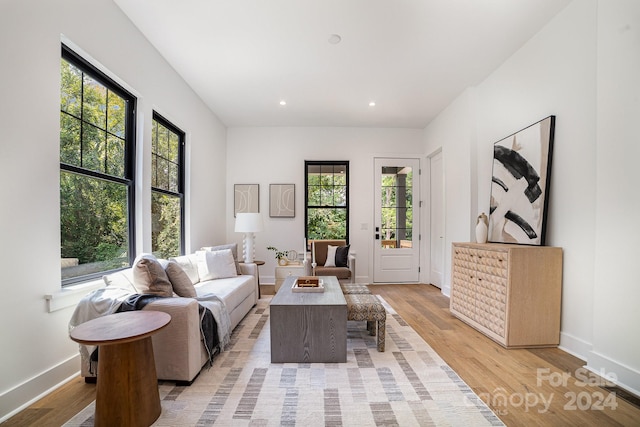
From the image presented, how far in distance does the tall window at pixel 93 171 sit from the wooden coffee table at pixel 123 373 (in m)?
0.97

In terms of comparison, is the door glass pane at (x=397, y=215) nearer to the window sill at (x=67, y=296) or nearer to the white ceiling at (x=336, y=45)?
the white ceiling at (x=336, y=45)

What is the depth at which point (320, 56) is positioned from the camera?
3.26 metres

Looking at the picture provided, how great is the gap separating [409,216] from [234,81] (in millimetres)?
3706

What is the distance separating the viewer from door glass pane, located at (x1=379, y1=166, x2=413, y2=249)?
5.59 metres

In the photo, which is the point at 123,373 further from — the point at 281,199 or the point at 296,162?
the point at 296,162

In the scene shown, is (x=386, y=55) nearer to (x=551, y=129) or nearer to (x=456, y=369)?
(x=551, y=129)

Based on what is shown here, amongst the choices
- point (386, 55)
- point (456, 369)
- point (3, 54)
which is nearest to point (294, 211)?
point (386, 55)

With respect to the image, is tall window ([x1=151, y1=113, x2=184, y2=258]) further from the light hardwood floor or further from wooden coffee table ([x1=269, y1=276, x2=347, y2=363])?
wooden coffee table ([x1=269, y1=276, x2=347, y2=363])

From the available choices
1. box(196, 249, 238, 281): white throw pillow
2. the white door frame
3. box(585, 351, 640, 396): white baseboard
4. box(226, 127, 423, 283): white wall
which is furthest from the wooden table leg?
the white door frame

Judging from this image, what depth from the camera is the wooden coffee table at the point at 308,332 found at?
240cm

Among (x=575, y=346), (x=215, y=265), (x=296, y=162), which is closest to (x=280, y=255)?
(x=215, y=265)

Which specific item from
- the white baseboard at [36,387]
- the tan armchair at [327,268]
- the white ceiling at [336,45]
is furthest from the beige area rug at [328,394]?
the white ceiling at [336,45]

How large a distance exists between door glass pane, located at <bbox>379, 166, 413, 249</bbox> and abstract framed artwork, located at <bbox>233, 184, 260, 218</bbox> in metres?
2.34

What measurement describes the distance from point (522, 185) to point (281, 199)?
3.76 metres
